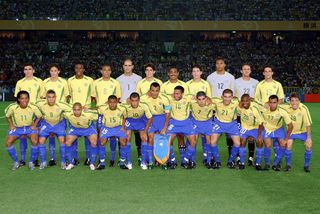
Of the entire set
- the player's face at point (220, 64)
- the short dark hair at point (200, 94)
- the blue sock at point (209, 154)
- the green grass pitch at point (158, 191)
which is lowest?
the green grass pitch at point (158, 191)

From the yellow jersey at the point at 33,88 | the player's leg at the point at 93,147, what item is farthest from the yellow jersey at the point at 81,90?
the player's leg at the point at 93,147

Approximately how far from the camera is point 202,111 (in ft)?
28.0

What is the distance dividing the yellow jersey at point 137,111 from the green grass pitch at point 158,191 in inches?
38.0

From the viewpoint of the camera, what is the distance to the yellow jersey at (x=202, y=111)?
8492 millimetres

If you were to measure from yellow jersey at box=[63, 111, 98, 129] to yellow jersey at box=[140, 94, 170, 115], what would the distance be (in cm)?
99

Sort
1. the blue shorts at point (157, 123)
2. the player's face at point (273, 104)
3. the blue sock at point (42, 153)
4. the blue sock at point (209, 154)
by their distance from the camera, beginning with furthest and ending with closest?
1. the blue shorts at point (157, 123)
2. the blue sock at point (209, 154)
3. the blue sock at point (42, 153)
4. the player's face at point (273, 104)

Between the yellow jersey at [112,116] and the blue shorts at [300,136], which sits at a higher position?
the yellow jersey at [112,116]

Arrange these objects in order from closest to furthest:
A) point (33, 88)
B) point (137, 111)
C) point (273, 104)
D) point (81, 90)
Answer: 1. point (273, 104)
2. point (137, 111)
3. point (81, 90)
4. point (33, 88)

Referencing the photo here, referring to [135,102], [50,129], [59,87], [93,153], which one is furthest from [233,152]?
[59,87]

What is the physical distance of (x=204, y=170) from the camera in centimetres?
816

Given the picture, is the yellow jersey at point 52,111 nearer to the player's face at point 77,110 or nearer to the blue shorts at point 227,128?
the player's face at point 77,110

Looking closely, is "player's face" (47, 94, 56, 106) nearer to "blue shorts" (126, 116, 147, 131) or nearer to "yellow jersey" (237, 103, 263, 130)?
"blue shorts" (126, 116, 147, 131)

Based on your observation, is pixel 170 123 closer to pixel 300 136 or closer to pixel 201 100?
pixel 201 100

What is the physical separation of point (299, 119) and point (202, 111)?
5.60 feet
